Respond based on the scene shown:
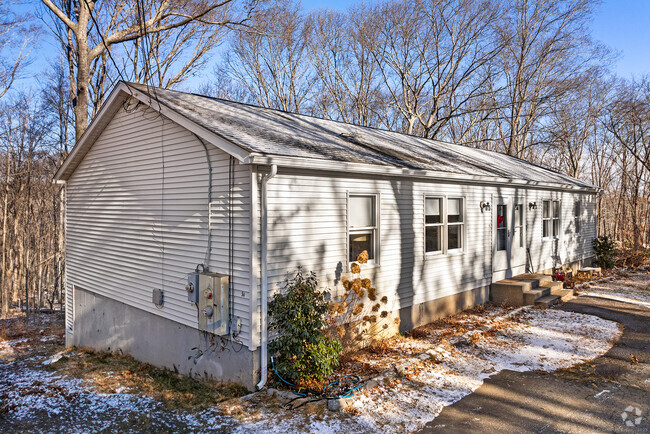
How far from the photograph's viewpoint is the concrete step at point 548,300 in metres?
10.4

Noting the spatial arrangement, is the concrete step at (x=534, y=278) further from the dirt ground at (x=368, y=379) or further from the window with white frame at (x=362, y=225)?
the window with white frame at (x=362, y=225)

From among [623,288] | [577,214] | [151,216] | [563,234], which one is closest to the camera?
[151,216]

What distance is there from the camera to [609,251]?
1720 centimetres

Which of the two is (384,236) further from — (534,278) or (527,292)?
(534,278)

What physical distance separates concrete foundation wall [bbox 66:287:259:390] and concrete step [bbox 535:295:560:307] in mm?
7750

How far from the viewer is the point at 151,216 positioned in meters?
7.96

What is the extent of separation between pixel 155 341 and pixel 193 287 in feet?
7.63

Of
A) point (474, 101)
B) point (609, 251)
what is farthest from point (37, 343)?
point (474, 101)

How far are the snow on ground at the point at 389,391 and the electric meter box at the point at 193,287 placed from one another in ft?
5.11

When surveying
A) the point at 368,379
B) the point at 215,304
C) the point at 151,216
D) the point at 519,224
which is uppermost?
the point at 151,216

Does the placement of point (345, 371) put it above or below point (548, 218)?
below

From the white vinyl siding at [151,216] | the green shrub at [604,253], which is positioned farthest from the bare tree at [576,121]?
the white vinyl siding at [151,216]

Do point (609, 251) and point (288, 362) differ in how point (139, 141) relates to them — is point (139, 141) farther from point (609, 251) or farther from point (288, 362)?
point (609, 251)

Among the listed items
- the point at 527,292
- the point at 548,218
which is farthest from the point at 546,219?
the point at 527,292
